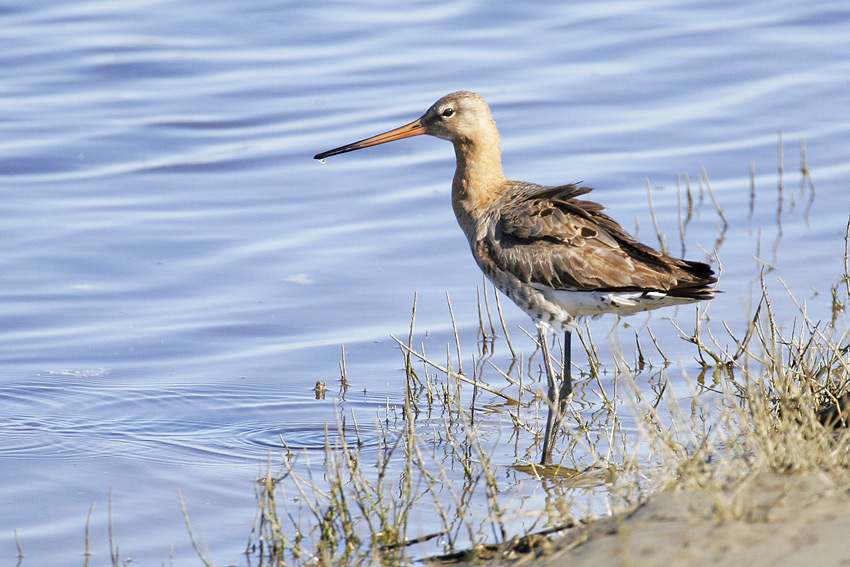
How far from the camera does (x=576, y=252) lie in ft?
20.6

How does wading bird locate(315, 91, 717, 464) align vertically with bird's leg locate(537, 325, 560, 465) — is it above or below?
above

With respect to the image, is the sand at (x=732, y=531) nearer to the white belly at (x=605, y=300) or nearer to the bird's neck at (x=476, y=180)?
the white belly at (x=605, y=300)

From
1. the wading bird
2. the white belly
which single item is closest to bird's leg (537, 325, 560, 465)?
the wading bird

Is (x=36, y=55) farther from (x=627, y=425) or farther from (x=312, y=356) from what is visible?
(x=627, y=425)

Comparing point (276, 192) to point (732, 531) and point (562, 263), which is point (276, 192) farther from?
point (732, 531)

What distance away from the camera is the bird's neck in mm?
7039

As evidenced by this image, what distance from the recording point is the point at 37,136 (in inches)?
488

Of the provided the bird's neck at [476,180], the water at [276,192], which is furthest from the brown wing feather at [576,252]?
the water at [276,192]

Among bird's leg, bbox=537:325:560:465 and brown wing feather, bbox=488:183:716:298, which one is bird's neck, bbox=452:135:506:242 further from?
bird's leg, bbox=537:325:560:465

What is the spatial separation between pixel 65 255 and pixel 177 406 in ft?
9.62

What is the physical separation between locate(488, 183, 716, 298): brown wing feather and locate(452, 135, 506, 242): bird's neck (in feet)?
1.12

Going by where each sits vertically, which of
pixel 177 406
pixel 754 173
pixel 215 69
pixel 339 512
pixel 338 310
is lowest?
pixel 339 512

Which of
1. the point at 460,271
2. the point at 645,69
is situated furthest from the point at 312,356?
the point at 645,69

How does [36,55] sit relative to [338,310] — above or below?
above
